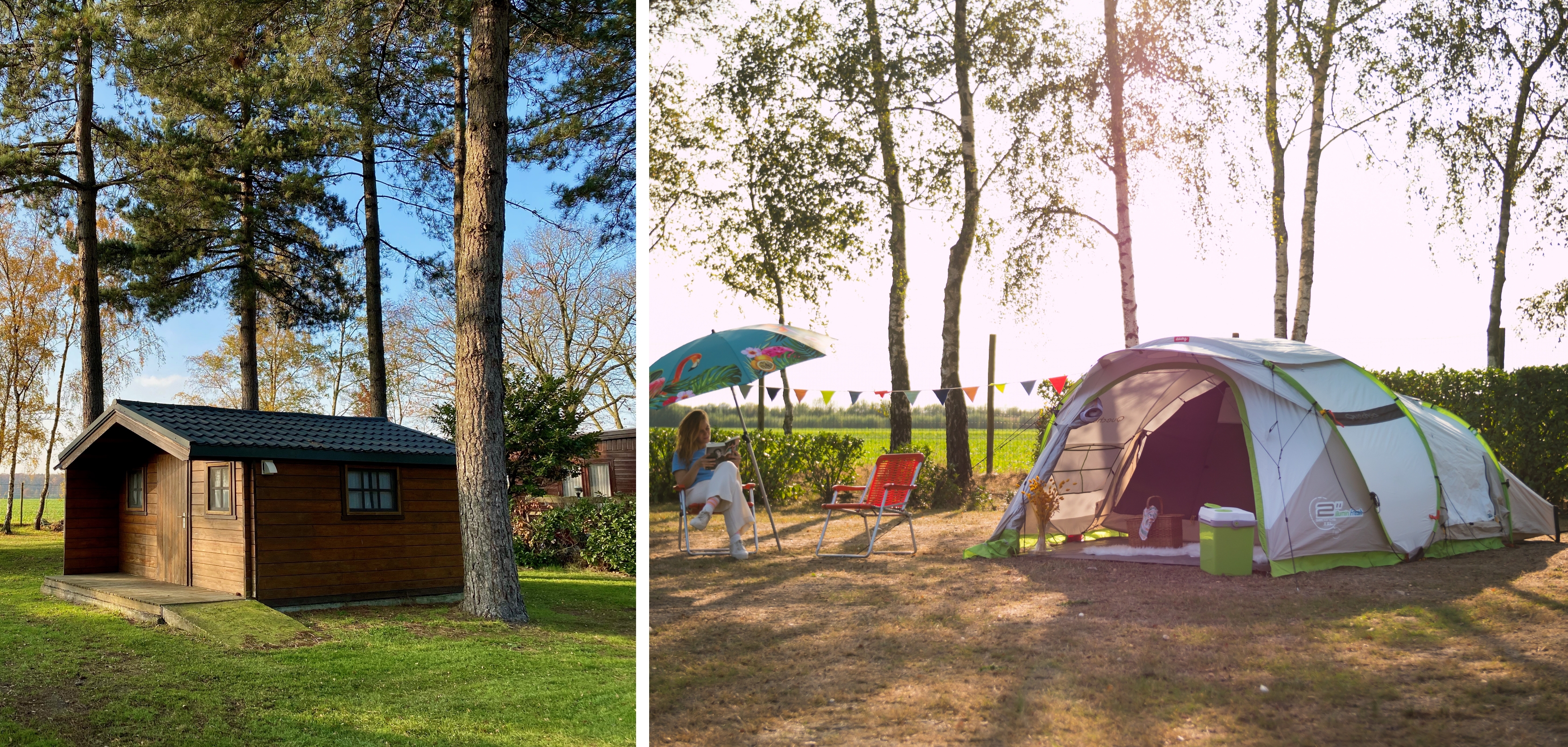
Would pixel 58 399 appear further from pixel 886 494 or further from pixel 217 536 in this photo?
pixel 886 494

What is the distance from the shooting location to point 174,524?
669 centimetres

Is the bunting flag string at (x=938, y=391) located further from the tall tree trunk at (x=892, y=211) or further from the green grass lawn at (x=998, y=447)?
the green grass lawn at (x=998, y=447)

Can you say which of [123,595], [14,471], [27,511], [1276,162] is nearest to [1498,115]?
[1276,162]

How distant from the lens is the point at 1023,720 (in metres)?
2.44

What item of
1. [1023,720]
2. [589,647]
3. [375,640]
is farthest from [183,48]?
[1023,720]

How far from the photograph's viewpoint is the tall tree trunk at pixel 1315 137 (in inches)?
110

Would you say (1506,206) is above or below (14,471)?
above

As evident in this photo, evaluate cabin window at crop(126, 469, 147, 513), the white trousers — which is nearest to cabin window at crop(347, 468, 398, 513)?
cabin window at crop(126, 469, 147, 513)

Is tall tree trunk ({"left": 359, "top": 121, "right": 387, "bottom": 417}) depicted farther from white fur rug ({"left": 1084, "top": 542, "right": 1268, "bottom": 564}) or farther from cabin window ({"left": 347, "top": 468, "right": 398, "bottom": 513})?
white fur rug ({"left": 1084, "top": 542, "right": 1268, "bottom": 564})

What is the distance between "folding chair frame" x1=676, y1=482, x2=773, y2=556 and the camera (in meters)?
4.14

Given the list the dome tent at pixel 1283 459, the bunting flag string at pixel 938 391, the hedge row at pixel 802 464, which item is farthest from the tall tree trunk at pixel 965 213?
the hedge row at pixel 802 464

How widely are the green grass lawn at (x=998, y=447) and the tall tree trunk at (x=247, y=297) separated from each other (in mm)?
4286

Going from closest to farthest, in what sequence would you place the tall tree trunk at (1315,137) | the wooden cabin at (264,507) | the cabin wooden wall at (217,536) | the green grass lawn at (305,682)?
the tall tree trunk at (1315,137), the green grass lawn at (305,682), the wooden cabin at (264,507), the cabin wooden wall at (217,536)

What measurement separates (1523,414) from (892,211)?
224 centimetres
